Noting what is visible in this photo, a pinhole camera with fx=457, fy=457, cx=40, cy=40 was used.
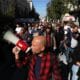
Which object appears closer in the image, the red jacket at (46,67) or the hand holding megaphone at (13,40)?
the red jacket at (46,67)

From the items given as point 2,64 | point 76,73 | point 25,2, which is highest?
point 76,73

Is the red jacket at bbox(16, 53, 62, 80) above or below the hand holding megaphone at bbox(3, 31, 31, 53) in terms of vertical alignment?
below

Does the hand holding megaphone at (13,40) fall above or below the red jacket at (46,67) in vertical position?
above

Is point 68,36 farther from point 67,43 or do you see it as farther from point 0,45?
point 0,45

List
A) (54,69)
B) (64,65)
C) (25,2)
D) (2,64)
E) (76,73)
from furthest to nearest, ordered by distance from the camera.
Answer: (25,2) → (2,64) → (64,65) → (76,73) → (54,69)

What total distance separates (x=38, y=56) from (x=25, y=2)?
537 ft

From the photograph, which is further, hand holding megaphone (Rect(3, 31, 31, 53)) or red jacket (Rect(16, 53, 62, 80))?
hand holding megaphone (Rect(3, 31, 31, 53))

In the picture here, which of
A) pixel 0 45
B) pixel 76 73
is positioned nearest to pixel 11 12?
pixel 0 45

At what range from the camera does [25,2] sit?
16900 centimetres

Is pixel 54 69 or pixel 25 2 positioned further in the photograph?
pixel 25 2

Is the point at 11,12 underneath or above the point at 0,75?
underneath

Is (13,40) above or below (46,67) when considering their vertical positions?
above

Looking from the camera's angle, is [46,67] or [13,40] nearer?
[46,67]

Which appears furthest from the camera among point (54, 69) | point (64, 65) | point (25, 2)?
point (25, 2)
